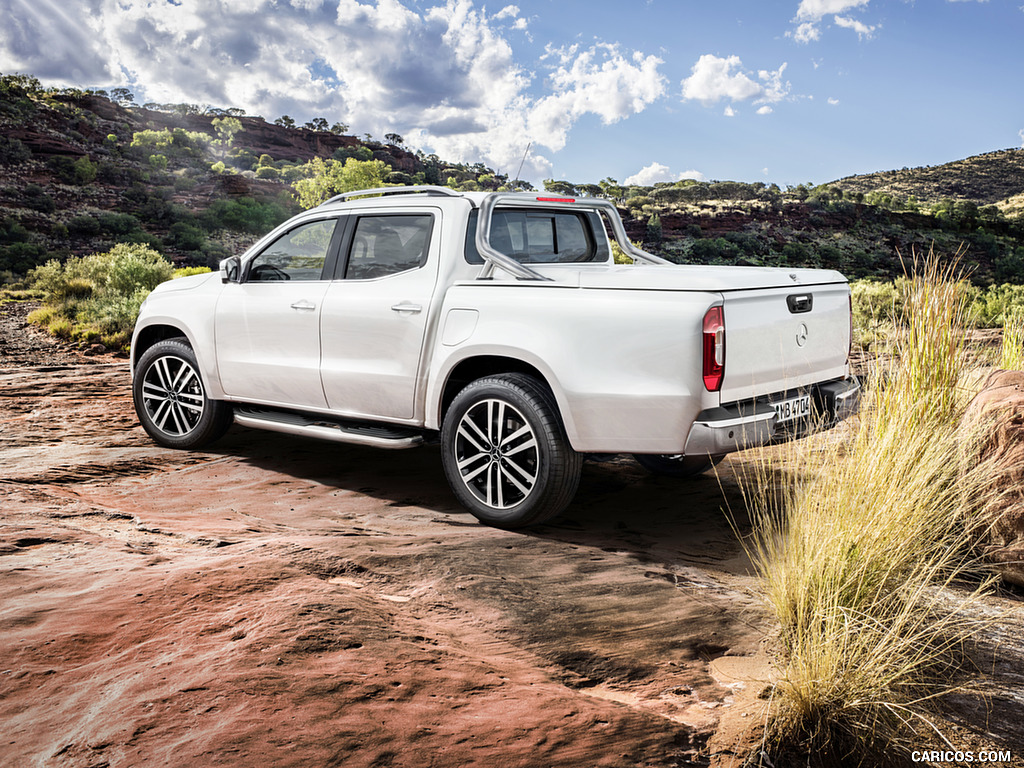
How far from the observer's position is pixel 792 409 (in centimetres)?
446

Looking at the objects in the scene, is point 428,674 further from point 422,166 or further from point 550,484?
point 422,166

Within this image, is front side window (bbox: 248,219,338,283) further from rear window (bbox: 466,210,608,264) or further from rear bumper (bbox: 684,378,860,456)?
rear bumper (bbox: 684,378,860,456)

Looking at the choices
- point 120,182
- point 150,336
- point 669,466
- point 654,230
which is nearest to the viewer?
point 669,466

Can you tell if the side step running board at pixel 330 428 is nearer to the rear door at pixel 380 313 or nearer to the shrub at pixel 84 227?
the rear door at pixel 380 313

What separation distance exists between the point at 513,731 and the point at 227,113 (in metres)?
110

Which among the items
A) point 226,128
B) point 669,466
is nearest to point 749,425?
point 669,466

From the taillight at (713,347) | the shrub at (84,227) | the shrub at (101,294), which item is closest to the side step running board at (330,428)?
the taillight at (713,347)

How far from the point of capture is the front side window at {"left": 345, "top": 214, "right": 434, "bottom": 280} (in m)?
5.33

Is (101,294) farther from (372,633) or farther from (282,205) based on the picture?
(282,205)

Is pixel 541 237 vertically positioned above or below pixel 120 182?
below

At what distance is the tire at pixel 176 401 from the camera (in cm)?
658

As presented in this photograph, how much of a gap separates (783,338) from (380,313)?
8.41 feet

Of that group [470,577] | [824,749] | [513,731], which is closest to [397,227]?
[470,577]

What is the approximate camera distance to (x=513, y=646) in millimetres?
3176
